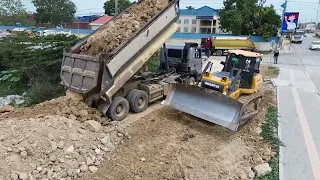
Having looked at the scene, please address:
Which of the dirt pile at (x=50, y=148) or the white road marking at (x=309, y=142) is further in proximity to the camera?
the white road marking at (x=309, y=142)

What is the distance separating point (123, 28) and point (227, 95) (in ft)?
13.0

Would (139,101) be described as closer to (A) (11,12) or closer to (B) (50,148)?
(B) (50,148)

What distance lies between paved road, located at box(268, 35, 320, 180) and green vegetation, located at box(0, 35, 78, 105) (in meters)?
10.0

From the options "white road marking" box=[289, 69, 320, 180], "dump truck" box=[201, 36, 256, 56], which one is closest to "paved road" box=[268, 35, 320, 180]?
"white road marking" box=[289, 69, 320, 180]

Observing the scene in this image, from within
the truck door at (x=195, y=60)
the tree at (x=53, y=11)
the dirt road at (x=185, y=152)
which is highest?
the tree at (x=53, y=11)

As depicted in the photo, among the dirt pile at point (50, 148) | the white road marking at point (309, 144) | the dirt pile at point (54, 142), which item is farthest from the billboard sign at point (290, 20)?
the dirt pile at point (50, 148)

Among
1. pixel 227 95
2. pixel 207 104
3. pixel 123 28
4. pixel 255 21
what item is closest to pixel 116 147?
pixel 207 104

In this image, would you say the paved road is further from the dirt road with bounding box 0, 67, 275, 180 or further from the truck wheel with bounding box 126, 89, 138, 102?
the truck wheel with bounding box 126, 89, 138, 102

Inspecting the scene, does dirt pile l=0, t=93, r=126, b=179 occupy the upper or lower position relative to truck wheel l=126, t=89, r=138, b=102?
lower

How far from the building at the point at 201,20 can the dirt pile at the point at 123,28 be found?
1640 inches

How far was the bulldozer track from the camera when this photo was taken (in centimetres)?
795

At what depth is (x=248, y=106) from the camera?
8.62 m

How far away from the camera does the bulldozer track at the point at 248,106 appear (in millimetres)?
7948

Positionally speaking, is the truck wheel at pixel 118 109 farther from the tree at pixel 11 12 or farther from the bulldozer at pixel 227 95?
the tree at pixel 11 12
